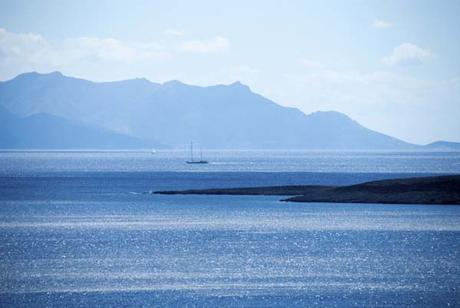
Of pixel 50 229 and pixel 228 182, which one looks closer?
pixel 50 229

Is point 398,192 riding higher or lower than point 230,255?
higher

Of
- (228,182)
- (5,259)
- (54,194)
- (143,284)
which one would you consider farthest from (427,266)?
(228,182)

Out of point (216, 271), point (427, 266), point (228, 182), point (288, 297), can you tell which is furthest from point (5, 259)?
point (228, 182)

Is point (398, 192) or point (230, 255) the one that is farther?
point (398, 192)

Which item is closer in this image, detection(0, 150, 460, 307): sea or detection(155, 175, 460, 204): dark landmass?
detection(0, 150, 460, 307): sea

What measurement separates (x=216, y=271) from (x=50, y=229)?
102ft

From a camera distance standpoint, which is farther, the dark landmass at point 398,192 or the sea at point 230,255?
the dark landmass at point 398,192

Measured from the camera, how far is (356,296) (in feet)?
148

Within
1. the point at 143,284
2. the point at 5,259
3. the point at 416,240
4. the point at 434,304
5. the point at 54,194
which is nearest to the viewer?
the point at 434,304

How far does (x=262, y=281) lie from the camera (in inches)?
1969

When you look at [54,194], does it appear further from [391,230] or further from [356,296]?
[356,296]

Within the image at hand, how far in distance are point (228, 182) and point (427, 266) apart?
382 ft

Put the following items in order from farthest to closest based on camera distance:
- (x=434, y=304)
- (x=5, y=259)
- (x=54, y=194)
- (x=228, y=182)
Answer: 1. (x=228, y=182)
2. (x=54, y=194)
3. (x=5, y=259)
4. (x=434, y=304)

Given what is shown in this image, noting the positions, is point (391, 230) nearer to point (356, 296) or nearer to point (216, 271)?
point (216, 271)
